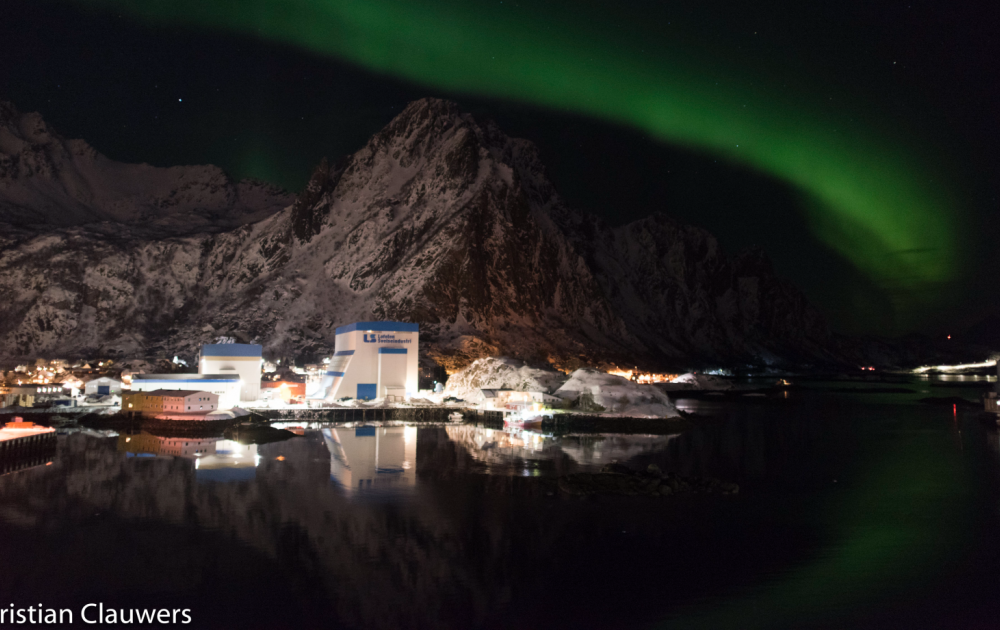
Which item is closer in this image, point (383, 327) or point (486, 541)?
point (486, 541)

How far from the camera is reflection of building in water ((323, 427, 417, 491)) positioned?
37.6m

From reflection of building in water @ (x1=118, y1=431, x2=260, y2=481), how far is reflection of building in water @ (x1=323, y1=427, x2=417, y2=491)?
5398 millimetres

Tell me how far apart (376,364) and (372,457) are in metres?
34.6

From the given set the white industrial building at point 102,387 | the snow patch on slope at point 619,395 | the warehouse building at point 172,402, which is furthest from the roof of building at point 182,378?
the snow patch on slope at point 619,395

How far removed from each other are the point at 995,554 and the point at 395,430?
156 ft

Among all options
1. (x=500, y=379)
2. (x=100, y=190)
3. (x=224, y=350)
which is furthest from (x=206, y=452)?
(x=100, y=190)

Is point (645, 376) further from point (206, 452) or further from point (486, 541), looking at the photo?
point (486, 541)

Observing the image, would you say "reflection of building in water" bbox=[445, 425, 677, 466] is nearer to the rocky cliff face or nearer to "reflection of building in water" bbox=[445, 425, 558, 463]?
"reflection of building in water" bbox=[445, 425, 558, 463]

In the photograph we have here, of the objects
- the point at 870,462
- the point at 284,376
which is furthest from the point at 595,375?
the point at 284,376

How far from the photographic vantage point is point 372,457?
152 ft

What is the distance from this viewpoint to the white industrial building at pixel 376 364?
258ft

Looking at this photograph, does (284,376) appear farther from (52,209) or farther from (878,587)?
(52,209)

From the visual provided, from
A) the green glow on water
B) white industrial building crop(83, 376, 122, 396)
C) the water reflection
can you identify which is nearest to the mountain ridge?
white industrial building crop(83, 376, 122, 396)

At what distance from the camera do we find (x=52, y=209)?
159500 mm
